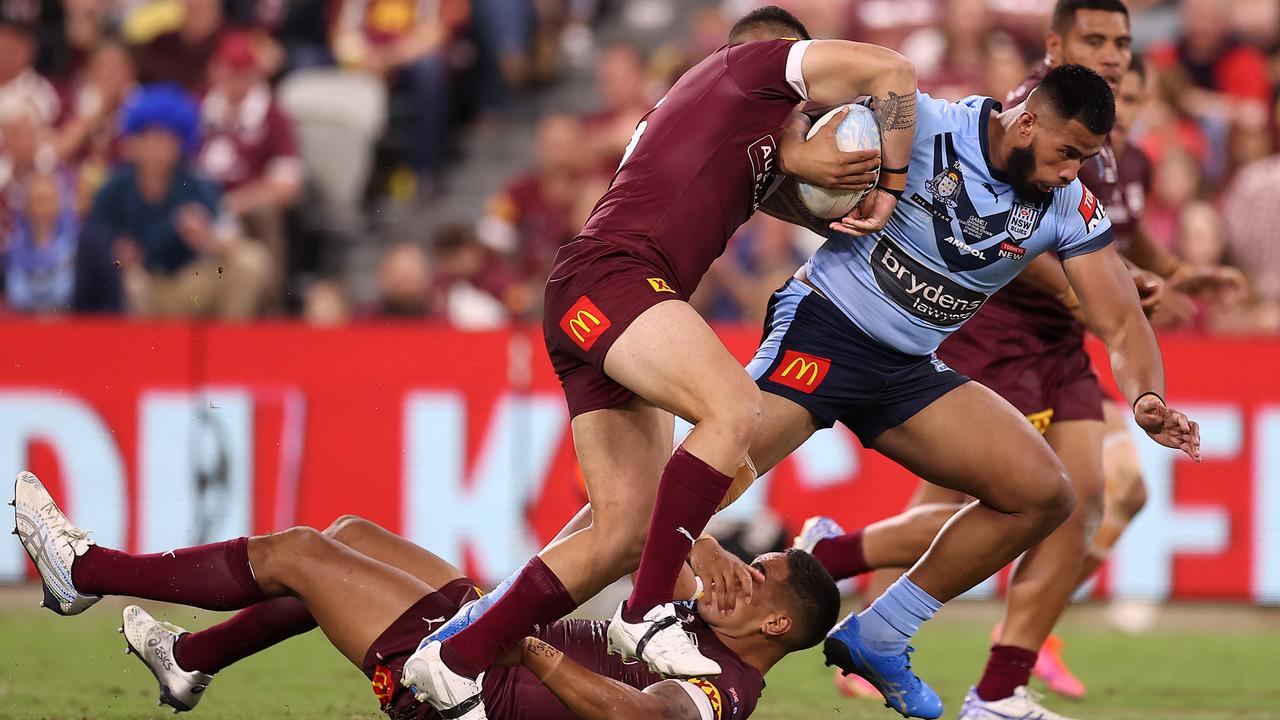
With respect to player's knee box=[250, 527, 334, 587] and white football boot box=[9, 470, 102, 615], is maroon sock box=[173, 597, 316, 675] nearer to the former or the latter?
player's knee box=[250, 527, 334, 587]

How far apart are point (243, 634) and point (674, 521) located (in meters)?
1.74

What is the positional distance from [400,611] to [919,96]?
2607 mm

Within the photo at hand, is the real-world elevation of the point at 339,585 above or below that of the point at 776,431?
below

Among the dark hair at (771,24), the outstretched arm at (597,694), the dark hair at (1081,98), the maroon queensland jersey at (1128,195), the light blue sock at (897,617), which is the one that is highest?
the dark hair at (1081,98)

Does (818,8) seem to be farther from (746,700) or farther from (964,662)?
(746,700)

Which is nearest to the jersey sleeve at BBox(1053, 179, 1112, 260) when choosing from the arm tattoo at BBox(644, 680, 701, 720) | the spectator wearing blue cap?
the arm tattoo at BBox(644, 680, 701, 720)

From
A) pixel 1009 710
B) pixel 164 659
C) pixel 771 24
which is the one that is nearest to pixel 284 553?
pixel 164 659

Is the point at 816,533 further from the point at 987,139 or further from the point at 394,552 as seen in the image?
the point at 394,552

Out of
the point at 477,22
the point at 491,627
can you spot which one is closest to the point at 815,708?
the point at 491,627

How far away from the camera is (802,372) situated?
20.3ft

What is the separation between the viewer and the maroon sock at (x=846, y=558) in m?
7.23

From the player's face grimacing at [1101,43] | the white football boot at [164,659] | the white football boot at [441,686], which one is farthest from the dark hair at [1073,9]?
the white football boot at [164,659]

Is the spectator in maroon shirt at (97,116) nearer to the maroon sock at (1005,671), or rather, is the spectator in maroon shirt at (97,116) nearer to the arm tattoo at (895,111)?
the maroon sock at (1005,671)

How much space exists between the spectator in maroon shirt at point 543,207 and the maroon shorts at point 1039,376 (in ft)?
17.4
